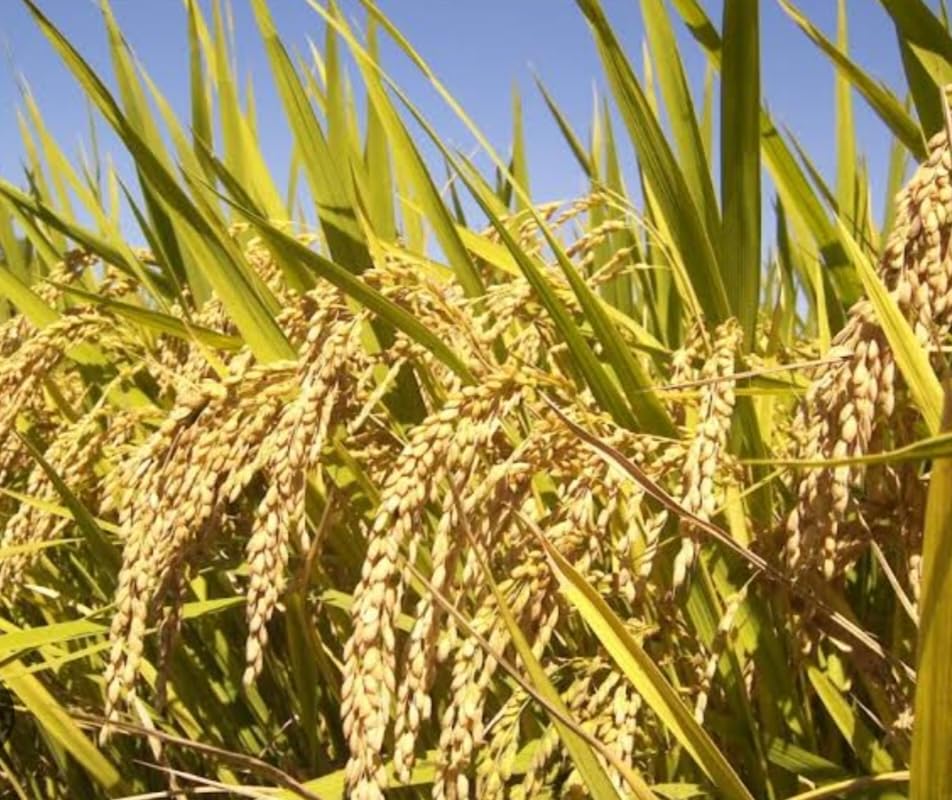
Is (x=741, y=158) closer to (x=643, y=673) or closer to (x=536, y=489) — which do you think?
(x=536, y=489)

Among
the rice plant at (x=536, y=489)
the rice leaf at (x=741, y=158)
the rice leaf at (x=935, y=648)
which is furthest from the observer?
the rice leaf at (x=741, y=158)

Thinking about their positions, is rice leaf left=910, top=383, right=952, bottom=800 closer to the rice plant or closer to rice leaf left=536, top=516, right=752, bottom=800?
the rice plant

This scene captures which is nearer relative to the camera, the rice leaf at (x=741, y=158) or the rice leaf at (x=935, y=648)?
the rice leaf at (x=935, y=648)

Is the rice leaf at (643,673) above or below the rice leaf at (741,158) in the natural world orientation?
below

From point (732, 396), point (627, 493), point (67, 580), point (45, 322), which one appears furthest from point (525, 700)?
point (67, 580)

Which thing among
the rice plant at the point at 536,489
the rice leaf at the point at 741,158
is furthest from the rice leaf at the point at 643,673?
the rice leaf at the point at 741,158

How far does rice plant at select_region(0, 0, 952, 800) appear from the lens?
3.37 ft

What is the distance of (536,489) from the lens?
1.65 metres

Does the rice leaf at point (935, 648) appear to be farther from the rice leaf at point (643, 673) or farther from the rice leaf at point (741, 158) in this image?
the rice leaf at point (741, 158)

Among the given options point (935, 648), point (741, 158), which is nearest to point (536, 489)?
point (741, 158)

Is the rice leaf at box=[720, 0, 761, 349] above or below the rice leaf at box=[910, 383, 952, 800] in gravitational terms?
above

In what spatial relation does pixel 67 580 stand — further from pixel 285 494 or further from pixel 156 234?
pixel 285 494

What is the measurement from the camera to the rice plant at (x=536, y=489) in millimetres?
1028

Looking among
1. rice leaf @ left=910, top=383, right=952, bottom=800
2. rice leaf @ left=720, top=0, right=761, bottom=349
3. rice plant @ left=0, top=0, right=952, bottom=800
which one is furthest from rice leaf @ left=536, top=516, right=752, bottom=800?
rice leaf @ left=720, top=0, right=761, bottom=349
